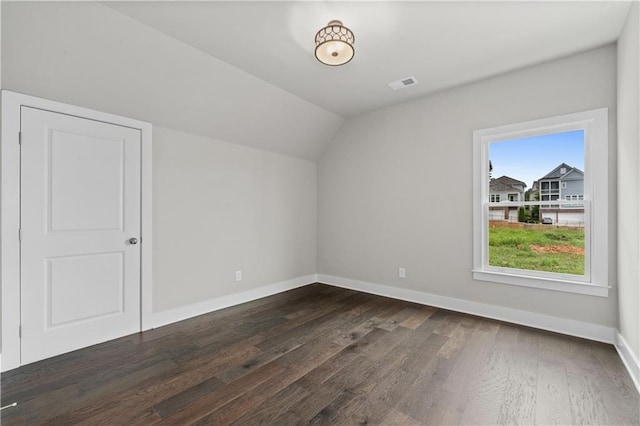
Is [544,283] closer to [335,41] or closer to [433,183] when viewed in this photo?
[433,183]

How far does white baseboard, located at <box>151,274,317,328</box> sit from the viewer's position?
315 cm

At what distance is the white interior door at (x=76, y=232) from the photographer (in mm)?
2355

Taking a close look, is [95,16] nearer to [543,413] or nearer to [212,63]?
[212,63]

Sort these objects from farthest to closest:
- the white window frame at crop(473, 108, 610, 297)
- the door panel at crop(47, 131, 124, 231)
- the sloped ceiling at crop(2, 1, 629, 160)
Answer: the white window frame at crop(473, 108, 610, 297)
the door panel at crop(47, 131, 124, 231)
the sloped ceiling at crop(2, 1, 629, 160)

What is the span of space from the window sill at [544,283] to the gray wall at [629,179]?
193mm

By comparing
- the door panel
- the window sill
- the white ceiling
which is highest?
the white ceiling

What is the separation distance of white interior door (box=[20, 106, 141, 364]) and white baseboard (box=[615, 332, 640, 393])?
4.27 metres

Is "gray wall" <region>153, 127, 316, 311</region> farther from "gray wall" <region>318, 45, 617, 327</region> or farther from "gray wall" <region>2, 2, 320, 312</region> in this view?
"gray wall" <region>318, 45, 617, 327</region>

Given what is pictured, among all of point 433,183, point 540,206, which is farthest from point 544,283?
point 433,183

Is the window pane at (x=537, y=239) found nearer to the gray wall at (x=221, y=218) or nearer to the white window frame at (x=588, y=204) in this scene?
the white window frame at (x=588, y=204)

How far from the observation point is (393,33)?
2.45 meters

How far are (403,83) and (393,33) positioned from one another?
101 cm

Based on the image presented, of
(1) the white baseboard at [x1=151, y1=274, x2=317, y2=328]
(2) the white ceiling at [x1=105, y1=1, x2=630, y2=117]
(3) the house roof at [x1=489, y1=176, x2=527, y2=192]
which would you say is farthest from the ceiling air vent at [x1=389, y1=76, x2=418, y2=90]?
(1) the white baseboard at [x1=151, y1=274, x2=317, y2=328]

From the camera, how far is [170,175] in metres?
3.25
